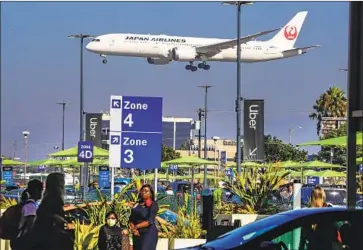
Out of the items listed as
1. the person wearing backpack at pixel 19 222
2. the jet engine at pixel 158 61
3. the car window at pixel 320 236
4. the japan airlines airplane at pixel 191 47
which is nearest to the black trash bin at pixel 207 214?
the person wearing backpack at pixel 19 222

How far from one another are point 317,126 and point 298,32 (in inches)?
1264

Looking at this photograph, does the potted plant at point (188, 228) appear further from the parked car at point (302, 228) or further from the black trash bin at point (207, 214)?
the parked car at point (302, 228)

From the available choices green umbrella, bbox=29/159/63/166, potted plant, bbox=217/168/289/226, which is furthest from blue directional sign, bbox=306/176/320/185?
potted plant, bbox=217/168/289/226

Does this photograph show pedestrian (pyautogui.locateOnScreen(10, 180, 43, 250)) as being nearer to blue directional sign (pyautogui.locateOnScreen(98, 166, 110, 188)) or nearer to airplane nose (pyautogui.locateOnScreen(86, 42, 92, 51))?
blue directional sign (pyautogui.locateOnScreen(98, 166, 110, 188))

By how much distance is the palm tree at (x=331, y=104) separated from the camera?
8300cm

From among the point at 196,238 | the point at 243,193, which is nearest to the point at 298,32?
the point at 243,193

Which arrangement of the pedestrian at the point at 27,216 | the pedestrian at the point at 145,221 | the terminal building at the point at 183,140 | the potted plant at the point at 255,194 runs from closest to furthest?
the pedestrian at the point at 27,216 → the pedestrian at the point at 145,221 → the potted plant at the point at 255,194 → the terminal building at the point at 183,140

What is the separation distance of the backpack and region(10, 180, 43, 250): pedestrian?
4 centimetres

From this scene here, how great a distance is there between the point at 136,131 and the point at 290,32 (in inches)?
1699

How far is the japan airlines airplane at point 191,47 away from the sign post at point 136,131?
35.2m

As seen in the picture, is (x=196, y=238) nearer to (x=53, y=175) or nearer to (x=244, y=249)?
(x=53, y=175)

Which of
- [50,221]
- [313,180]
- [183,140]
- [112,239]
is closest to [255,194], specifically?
[112,239]

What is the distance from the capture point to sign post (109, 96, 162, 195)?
13555mm

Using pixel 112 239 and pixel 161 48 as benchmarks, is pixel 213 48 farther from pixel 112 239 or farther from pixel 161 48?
pixel 112 239
